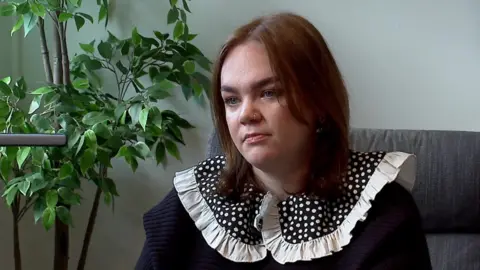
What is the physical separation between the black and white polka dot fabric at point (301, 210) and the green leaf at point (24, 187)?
0.73m

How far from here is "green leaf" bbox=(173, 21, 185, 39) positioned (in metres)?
1.83

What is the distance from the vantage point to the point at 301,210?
3.22 feet

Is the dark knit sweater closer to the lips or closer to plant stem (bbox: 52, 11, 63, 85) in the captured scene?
the lips

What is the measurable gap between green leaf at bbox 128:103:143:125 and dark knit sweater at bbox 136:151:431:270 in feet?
2.13

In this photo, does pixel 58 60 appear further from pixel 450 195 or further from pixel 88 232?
pixel 450 195

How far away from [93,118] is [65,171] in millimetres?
159

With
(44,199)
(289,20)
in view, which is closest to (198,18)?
(44,199)

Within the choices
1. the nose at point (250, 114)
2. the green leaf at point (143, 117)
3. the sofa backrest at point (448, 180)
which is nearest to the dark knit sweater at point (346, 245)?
the nose at point (250, 114)

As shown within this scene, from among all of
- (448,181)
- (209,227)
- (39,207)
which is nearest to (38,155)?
(39,207)

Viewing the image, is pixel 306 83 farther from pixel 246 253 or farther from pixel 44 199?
pixel 44 199

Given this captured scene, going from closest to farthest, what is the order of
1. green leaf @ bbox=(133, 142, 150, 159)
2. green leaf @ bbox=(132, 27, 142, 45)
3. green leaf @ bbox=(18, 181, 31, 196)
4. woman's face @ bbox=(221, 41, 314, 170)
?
woman's face @ bbox=(221, 41, 314, 170), green leaf @ bbox=(18, 181, 31, 196), green leaf @ bbox=(133, 142, 150, 159), green leaf @ bbox=(132, 27, 142, 45)

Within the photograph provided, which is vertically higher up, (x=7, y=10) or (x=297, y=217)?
(x=7, y=10)

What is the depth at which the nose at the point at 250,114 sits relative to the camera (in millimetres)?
907

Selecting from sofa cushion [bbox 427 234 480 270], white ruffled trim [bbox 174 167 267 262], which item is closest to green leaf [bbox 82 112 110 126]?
white ruffled trim [bbox 174 167 267 262]
